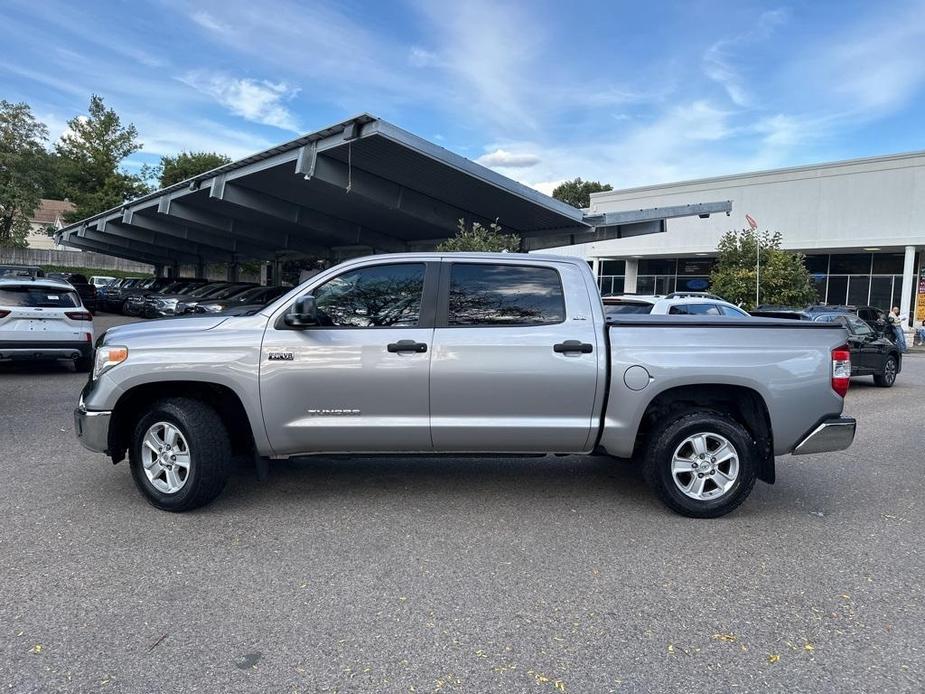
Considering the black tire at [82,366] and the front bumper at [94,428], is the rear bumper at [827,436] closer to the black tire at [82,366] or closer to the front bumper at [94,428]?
the front bumper at [94,428]

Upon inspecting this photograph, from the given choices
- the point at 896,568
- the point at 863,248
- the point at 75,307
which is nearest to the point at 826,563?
Answer: the point at 896,568

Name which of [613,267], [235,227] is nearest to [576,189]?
[613,267]

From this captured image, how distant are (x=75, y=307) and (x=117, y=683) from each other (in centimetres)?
1049

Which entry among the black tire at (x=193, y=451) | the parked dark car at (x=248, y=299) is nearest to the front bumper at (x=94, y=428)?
the black tire at (x=193, y=451)

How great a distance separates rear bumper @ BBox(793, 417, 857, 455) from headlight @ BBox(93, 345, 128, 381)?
16.4 ft

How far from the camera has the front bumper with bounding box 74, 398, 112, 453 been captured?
16.2ft

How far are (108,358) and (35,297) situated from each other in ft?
25.6

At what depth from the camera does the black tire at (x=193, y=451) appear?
4.83m

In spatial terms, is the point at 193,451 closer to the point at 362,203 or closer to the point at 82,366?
the point at 82,366

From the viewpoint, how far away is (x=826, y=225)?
29016mm

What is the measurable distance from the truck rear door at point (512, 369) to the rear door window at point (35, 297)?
30.3 feet

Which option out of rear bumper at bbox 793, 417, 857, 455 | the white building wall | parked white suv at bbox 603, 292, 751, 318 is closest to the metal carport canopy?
parked white suv at bbox 603, 292, 751, 318

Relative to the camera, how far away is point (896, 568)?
4.24 m

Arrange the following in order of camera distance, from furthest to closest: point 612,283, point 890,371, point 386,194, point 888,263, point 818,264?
1. point 612,283
2. point 818,264
3. point 888,263
4. point 386,194
5. point 890,371
